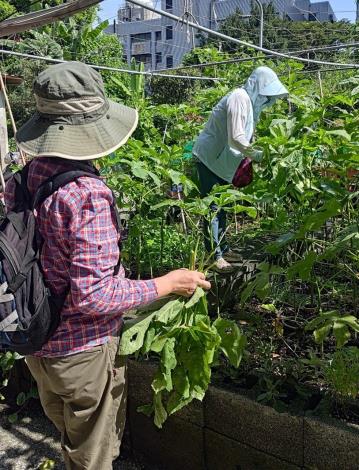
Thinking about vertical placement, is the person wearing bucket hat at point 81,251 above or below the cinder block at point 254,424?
above

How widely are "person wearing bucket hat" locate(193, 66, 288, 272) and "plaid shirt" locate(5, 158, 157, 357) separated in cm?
158

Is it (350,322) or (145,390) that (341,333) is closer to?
(350,322)

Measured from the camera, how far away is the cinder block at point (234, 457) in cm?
211

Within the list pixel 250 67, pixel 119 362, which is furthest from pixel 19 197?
pixel 250 67

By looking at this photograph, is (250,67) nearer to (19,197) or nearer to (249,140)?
(249,140)

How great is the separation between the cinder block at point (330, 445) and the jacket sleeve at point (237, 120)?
1.94m

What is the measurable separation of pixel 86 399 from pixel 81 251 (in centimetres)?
56

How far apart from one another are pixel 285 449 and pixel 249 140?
2141mm

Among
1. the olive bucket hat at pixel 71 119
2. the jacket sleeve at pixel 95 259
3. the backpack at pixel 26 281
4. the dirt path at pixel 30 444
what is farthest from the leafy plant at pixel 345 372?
the dirt path at pixel 30 444

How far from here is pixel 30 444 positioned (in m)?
2.74

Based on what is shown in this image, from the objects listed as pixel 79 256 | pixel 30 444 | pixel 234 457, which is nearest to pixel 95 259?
pixel 79 256

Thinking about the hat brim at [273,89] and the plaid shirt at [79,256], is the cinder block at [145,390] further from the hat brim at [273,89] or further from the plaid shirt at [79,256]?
the hat brim at [273,89]

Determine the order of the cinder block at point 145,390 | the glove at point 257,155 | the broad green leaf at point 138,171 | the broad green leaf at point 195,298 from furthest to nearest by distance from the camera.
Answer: the glove at point 257,155 < the broad green leaf at point 138,171 < the cinder block at point 145,390 < the broad green leaf at point 195,298

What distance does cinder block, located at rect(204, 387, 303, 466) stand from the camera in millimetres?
2029
